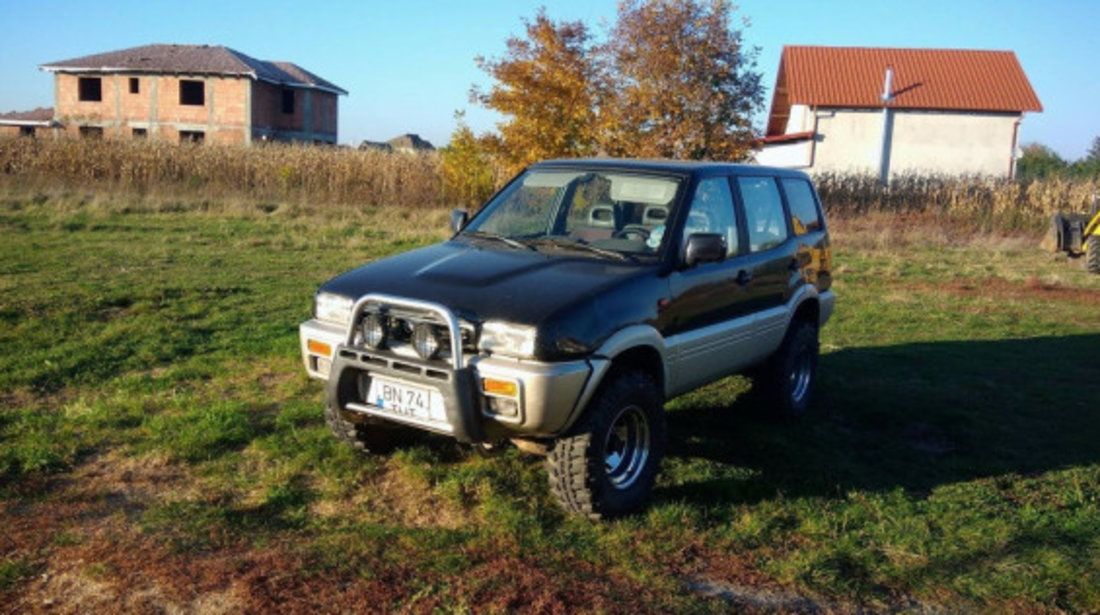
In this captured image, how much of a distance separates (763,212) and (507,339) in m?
2.83

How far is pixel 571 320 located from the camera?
4.14 meters

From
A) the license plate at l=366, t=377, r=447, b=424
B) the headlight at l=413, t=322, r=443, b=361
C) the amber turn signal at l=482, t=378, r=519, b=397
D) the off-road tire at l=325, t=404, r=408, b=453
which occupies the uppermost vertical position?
the headlight at l=413, t=322, r=443, b=361

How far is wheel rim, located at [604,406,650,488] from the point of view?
4.61 meters

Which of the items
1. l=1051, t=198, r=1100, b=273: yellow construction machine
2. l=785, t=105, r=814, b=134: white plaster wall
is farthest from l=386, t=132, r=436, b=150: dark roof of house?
l=1051, t=198, r=1100, b=273: yellow construction machine

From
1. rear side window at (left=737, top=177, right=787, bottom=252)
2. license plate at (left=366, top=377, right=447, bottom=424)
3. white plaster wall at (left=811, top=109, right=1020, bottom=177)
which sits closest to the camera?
license plate at (left=366, top=377, right=447, bottom=424)

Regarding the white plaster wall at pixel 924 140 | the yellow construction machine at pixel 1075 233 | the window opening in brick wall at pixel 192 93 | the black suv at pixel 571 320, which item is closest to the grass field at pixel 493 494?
the black suv at pixel 571 320

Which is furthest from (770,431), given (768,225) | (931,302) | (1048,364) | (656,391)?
(931,302)

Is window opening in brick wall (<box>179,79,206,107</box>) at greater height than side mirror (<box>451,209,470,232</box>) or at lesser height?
greater

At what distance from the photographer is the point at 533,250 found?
5172mm

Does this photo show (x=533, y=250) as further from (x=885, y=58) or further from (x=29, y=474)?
(x=885, y=58)

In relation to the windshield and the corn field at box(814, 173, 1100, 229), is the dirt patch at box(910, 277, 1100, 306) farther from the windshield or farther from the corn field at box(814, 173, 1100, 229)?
the corn field at box(814, 173, 1100, 229)

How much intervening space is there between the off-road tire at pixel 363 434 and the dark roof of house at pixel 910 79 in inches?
1300

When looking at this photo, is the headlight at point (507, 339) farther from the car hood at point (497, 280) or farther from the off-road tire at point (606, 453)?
the off-road tire at point (606, 453)

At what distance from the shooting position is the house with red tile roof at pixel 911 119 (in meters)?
35.0
